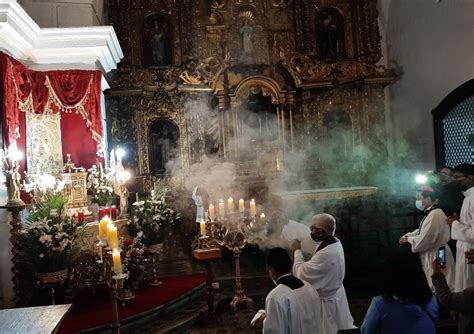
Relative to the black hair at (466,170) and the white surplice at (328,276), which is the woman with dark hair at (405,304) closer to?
the white surplice at (328,276)

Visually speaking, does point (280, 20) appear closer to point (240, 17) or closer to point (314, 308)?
point (240, 17)

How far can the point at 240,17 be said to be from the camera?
12500 millimetres

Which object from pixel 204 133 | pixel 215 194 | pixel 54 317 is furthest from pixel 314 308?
pixel 204 133

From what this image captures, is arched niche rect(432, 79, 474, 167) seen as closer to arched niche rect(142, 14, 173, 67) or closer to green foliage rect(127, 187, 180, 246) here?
green foliage rect(127, 187, 180, 246)

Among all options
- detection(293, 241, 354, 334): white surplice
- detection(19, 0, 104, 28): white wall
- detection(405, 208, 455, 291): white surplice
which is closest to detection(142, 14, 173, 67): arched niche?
detection(19, 0, 104, 28): white wall

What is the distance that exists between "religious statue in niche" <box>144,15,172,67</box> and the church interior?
0.13 feet

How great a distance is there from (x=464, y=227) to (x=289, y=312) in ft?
10.4

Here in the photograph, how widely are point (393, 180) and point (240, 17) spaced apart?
6.47 metres

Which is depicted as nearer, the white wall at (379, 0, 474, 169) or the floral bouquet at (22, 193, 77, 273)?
the floral bouquet at (22, 193, 77, 273)

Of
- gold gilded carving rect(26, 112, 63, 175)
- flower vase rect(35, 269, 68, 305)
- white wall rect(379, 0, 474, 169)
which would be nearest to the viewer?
flower vase rect(35, 269, 68, 305)

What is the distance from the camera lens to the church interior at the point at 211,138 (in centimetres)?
669

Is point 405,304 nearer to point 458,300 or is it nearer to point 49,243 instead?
point 458,300

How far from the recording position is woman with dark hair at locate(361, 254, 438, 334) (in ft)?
8.55

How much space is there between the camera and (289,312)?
3.32 metres
